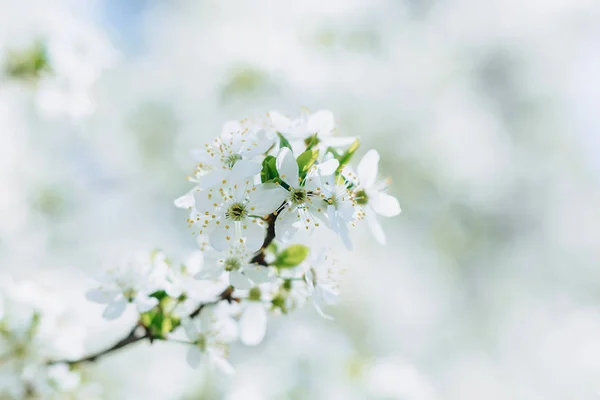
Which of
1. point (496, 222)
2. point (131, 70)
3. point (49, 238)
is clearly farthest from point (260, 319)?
point (496, 222)

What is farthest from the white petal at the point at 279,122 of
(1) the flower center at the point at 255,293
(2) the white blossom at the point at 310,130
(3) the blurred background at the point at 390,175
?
(3) the blurred background at the point at 390,175

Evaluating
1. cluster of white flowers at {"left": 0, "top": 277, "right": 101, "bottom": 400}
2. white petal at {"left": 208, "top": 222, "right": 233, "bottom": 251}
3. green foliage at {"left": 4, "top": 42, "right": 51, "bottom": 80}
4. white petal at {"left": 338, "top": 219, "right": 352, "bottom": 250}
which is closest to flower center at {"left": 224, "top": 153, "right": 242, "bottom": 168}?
white petal at {"left": 208, "top": 222, "right": 233, "bottom": 251}

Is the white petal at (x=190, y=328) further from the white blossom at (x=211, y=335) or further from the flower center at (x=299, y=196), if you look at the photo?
the flower center at (x=299, y=196)

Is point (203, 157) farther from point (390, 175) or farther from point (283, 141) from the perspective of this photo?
point (390, 175)

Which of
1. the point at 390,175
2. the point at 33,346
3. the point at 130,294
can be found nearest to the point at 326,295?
the point at 130,294

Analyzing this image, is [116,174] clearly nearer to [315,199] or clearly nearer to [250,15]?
[250,15]

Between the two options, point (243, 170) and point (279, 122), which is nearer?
point (243, 170)
